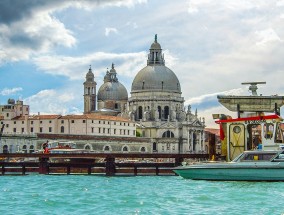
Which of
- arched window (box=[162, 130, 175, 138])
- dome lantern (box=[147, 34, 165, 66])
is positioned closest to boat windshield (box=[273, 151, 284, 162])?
arched window (box=[162, 130, 175, 138])

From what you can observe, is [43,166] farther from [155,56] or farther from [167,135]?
[155,56]

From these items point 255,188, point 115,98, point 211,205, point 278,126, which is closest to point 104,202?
point 211,205

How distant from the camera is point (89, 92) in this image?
15488cm

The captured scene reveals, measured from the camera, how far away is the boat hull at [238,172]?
3170 cm

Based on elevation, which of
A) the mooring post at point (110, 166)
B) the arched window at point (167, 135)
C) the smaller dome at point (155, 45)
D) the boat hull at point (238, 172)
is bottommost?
the boat hull at point (238, 172)

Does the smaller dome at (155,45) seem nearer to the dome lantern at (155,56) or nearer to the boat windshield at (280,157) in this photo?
the dome lantern at (155,56)

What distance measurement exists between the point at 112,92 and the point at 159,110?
13.9 metres

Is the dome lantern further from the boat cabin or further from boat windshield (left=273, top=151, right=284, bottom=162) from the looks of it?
boat windshield (left=273, top=151, right=284, bottom=162)

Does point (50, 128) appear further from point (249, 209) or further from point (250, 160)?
point (249, 209)

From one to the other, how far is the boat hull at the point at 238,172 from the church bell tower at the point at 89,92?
120822 millimetres

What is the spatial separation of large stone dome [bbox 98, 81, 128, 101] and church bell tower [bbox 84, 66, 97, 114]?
1.84 m

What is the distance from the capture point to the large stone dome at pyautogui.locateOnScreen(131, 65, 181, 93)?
142 meters

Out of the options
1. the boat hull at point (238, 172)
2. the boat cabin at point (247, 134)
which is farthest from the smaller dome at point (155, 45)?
the boat hull at point (238, 172)

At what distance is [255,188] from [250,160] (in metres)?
4.30
